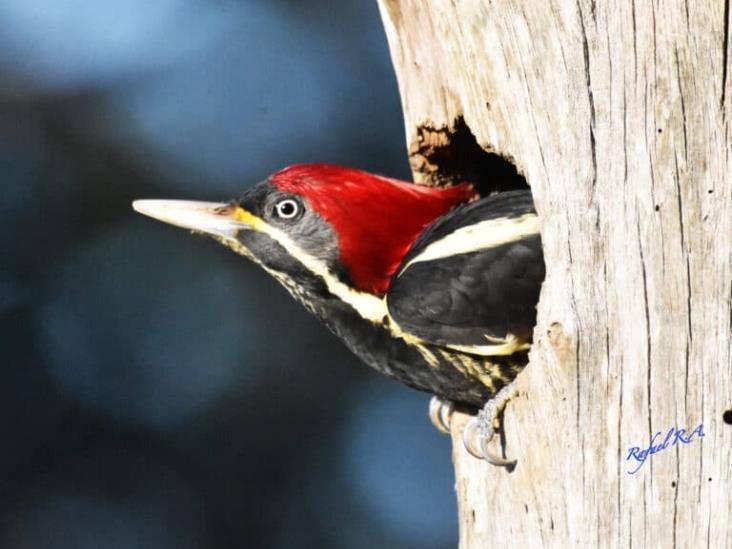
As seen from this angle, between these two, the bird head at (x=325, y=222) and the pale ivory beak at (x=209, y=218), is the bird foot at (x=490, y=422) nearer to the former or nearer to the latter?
the bird head at (x=325, y=222)

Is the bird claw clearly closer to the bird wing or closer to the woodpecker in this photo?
the woodpecker

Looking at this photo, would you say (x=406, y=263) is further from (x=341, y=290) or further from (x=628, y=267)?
(x=628, y=267)

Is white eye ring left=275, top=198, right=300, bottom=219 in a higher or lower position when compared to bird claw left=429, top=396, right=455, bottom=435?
higher

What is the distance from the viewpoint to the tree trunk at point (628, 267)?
101 inches

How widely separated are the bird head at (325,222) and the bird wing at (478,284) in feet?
0.46

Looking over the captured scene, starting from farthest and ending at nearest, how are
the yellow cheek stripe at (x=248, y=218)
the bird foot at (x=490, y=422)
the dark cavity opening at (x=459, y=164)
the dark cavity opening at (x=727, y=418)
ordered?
the dark cavity opening at (x=459, y=164), the yellow cheek stripe at (x=248, y=218), the bird foot at (x=490, y=422), the dark cavity opening at (x=727, y=418)

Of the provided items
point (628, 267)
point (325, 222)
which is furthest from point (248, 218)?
point (628, 267)

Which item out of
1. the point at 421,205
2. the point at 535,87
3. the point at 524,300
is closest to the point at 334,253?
the point at 421,205

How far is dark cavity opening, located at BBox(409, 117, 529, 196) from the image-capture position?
369cm

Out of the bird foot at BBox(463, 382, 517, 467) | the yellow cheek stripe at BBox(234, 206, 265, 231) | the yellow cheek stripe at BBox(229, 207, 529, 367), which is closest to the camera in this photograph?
the bird foot at BBox(463, 382, 517, 467)

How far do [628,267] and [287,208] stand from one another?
111 centimetres

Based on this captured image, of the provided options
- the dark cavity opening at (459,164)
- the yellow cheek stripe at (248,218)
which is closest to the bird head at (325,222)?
the yellow cheek stripe at (248,218)
